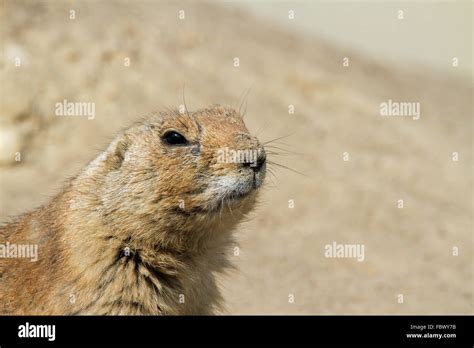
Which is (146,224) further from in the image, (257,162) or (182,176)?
(257,162)

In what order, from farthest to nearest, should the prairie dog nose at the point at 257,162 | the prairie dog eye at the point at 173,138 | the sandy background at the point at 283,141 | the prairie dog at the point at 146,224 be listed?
the sandy background at the point at 283,141, the prairie dog eye at the point at 173,138, the prairie dog at the point at 146,224, the prairie dog nose at the point at 257,162

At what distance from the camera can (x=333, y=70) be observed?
1588cm

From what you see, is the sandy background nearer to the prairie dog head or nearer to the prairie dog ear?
the prairie dog ear

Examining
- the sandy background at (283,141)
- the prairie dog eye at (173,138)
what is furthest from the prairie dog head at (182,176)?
the sandy background at (283,141)

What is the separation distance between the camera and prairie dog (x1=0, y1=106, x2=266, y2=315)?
602cm

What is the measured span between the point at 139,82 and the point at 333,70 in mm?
4523

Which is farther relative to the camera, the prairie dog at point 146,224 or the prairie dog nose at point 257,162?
the prairie dog at point 146,224

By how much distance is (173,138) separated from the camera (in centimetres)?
630

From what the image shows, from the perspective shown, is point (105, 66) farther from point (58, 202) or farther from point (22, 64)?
point (58, 202)

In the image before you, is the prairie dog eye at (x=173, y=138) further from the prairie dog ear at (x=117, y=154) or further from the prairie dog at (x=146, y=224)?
the prairie dog ear at (x=117, y=154)

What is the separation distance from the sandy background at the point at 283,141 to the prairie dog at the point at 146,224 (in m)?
3.07

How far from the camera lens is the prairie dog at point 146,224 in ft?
19.8

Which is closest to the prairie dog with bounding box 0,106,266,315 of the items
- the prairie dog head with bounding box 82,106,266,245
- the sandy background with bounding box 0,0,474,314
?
the prairie dog head with bounding box 82,106,266,245
